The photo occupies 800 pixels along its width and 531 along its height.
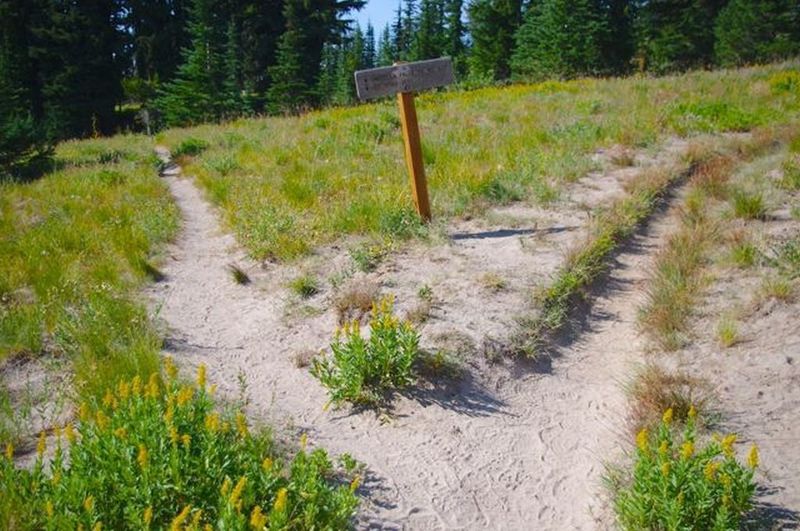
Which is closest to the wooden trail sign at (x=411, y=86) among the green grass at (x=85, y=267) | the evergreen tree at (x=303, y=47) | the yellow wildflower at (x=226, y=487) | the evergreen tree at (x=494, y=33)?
the green grass at (x=85, y=267)

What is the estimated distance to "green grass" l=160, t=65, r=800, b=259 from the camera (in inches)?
281

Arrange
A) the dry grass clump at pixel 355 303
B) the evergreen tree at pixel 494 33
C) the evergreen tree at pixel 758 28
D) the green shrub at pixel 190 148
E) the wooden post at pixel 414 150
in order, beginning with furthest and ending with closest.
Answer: the evergreen tree at pixel 494 33
the evergreen tree at pixel 758 28
the green shrub at pixel 190 148
the wooden post at pixel 414 150
the dry grass clump at pixel 355 303

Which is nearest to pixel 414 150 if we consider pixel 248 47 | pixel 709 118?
pixel 709 118

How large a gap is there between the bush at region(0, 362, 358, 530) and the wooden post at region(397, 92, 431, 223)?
401 cm

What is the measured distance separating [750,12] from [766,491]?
4038cm

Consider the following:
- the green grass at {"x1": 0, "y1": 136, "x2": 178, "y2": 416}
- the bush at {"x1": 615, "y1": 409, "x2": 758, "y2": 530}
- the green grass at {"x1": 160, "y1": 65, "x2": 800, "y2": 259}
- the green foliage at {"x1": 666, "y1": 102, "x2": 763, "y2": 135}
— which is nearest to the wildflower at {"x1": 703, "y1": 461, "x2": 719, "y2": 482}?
the bush at {"x1": 615, "y1": 409, "x2": 758, "y2": 530}

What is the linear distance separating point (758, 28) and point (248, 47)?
106 ft

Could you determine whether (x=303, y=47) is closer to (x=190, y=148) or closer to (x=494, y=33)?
(x=494, y=33)

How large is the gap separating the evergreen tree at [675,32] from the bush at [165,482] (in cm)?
4081

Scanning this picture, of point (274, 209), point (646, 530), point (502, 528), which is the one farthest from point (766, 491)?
point (274, 209)

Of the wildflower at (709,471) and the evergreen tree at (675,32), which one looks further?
the evergreen tree at (675,32)

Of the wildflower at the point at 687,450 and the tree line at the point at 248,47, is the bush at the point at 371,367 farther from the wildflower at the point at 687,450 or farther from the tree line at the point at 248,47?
the tree line at the point at 248,47

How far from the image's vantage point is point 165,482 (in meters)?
2.69

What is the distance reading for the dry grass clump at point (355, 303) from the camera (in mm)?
4988
